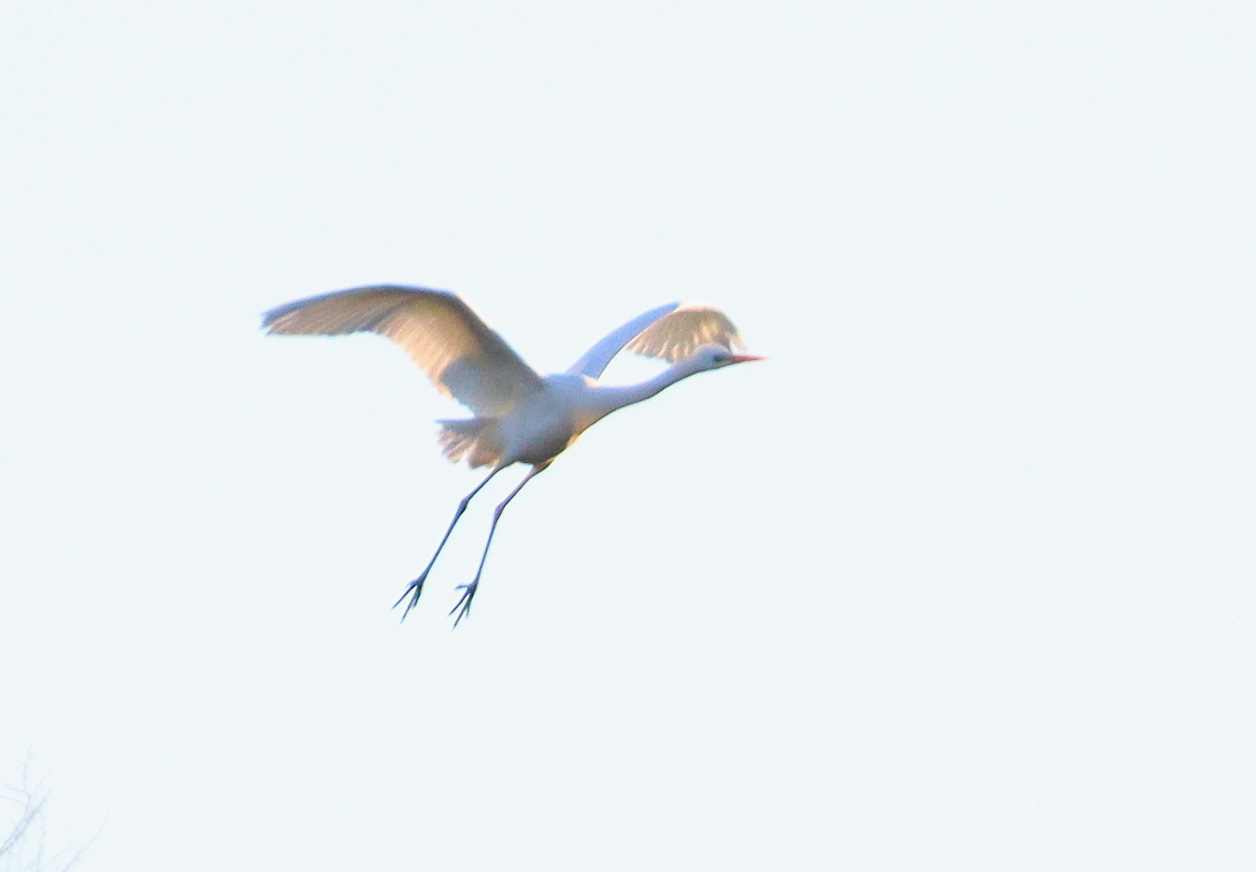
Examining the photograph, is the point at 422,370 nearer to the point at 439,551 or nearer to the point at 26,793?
the point at 439,551

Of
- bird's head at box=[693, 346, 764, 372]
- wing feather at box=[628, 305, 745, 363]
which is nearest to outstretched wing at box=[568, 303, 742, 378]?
wing feather at box=[628, 305, 745, 363]

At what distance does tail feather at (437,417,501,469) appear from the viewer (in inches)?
629

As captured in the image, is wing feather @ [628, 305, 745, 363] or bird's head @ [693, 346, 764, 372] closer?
bird's head @ [693, 346, 764, 372]

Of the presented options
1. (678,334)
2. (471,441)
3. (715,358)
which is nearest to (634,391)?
(715,358)

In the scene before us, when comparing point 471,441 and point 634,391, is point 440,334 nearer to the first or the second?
point 471,441

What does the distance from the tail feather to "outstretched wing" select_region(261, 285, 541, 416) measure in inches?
4.0

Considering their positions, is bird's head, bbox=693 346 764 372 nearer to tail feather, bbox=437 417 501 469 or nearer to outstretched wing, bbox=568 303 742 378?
tail feather, bbox=437 417 501 469

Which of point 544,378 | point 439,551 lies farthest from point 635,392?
point 439,551

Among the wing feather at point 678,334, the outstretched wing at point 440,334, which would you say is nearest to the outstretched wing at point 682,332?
the wing feather at point 678,334

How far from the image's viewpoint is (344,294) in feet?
48.7

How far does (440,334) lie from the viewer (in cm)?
1573

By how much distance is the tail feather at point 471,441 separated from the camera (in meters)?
16.0

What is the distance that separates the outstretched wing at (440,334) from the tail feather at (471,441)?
0.10 meters

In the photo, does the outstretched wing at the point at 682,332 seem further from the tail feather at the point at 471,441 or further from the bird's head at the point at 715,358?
the tail feather at the point at 471,441
